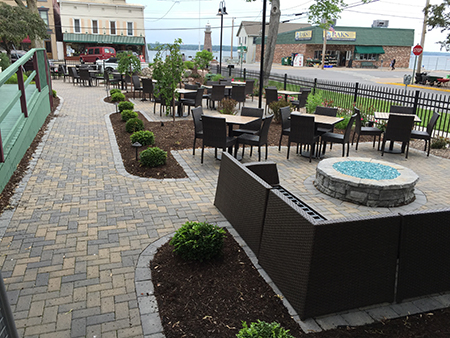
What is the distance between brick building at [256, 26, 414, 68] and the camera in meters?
51.0

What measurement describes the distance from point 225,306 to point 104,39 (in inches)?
1996

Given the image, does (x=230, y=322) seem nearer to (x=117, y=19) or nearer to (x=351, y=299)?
(x=351, y=299)

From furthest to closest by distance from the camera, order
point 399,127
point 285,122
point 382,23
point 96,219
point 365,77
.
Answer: point 382,23 < point 365,77 < point 285,122 < point 399,127 < point 96,219

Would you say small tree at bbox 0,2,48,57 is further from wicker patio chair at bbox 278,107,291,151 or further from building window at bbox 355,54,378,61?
building window at bbox 355,54,378,61

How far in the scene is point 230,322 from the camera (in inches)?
126

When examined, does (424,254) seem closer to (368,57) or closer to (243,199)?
(243,199)

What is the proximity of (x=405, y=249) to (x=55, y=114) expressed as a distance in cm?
1252

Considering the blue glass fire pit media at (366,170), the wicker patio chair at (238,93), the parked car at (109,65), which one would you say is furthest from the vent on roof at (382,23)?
the blue glass fire pit media at (366,170)

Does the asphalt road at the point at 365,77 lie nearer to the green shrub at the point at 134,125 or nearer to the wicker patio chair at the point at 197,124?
the wicker patio chair at the point at 197,124

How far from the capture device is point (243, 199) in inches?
178

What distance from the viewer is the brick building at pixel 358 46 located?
5100 centimetres

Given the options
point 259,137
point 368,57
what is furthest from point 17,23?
point 368,57

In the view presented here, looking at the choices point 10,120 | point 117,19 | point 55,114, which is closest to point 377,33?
point 117,19

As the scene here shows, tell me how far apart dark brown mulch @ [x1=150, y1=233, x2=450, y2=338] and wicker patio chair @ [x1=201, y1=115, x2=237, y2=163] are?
3819 mm
